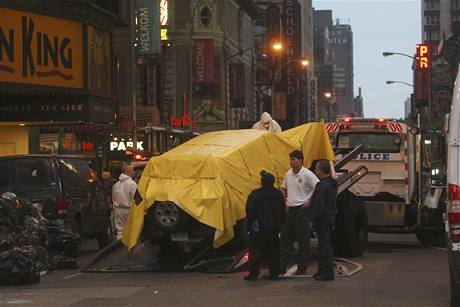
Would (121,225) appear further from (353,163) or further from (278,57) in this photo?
(278,57)

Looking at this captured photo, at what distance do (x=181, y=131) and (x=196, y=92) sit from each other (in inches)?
592

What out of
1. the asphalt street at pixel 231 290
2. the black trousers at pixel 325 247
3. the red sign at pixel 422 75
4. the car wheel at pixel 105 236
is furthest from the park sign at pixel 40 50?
the red sign at pixel 422 75

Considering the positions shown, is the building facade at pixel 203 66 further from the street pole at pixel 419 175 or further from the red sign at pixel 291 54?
the street pole at pixel 419 175

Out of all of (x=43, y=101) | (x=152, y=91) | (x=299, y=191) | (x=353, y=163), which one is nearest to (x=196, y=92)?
(x=152, y=91)

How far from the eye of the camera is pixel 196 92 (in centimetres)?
5878

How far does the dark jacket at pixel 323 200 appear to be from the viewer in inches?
433

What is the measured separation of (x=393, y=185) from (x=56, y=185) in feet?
21.5

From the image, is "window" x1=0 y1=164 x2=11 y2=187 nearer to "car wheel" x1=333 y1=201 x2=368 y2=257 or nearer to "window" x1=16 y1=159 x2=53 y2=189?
"window" x1=16 y1=159 x2=53 y2=189

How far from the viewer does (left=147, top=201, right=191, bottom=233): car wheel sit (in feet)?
38.9

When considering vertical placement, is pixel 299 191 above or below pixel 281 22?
below

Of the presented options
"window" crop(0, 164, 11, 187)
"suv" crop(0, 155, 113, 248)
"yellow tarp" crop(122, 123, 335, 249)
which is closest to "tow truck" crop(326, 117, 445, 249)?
"yellow tarp" crop(122, 123, 335, 249)

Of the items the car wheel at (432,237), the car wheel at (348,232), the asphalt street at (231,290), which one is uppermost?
the car wheel at (348,232)

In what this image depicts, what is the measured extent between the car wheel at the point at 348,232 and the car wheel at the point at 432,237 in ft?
9.17

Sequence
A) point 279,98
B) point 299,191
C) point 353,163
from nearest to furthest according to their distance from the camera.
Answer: point 299,191 < point 353,163 < point 279,98
